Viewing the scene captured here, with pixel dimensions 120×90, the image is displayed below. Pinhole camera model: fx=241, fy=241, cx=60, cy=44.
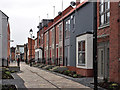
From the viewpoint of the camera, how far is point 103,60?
54.0 ft

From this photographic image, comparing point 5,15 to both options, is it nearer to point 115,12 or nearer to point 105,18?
point 115,12

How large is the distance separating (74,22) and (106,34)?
28.2ft

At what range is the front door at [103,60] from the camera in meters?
15.9

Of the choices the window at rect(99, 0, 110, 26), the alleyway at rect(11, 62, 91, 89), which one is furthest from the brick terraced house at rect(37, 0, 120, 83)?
the alleyway at rect(11, 62, 91, 89)

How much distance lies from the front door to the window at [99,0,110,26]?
5.24 ft

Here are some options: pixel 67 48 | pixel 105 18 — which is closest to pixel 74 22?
pixel 67 48

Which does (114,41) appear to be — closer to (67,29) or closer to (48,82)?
(48,82)

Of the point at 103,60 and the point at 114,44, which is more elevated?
the point at 114,44

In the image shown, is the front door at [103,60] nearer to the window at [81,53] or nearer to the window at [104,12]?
the window at [104,12]

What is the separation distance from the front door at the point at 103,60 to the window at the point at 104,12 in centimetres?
160

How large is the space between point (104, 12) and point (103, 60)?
3.26 metres

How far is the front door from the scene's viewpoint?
15898mm

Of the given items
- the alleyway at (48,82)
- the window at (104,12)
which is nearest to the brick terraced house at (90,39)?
the window at (104,12)

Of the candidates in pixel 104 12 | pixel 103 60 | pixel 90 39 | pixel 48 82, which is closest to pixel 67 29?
pixel 90 39
